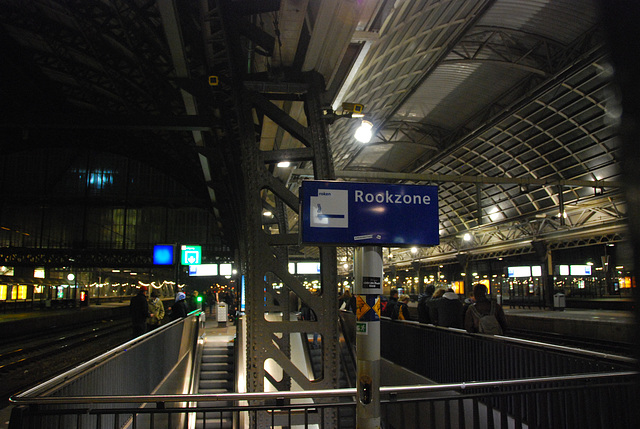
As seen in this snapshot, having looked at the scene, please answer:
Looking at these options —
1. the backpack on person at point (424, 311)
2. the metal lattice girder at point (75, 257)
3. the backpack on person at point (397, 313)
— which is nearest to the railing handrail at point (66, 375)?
the backpack on person at point (424, 311)

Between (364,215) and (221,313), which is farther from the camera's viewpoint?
(221,313)

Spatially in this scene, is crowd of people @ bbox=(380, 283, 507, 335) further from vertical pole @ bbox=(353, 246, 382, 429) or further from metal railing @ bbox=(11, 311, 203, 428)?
metal railing @ bbox=(11, 311, 203, 428)

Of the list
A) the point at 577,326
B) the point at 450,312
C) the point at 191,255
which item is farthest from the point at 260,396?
the point at 191,255

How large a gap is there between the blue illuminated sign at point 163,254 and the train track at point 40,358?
14.3 feet

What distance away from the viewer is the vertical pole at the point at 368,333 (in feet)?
12.6

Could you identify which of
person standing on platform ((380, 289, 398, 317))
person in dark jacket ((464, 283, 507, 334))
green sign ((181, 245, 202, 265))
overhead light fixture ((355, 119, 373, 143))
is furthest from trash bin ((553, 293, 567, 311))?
person in dark jacket ((464, 283, 507, 334))

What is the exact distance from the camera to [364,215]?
13.0 ft

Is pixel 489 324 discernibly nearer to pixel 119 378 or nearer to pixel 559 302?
pixel 119 378

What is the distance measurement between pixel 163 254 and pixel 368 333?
1993 cm

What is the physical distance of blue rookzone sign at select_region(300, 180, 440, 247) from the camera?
12.8ft

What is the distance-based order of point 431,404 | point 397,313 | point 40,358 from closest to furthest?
point 431,404
point 397,313
point 40,358

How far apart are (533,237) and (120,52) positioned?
2667 cm

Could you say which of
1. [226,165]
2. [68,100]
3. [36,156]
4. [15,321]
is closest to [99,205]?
[36,156]

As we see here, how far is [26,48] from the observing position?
84.5 feet
